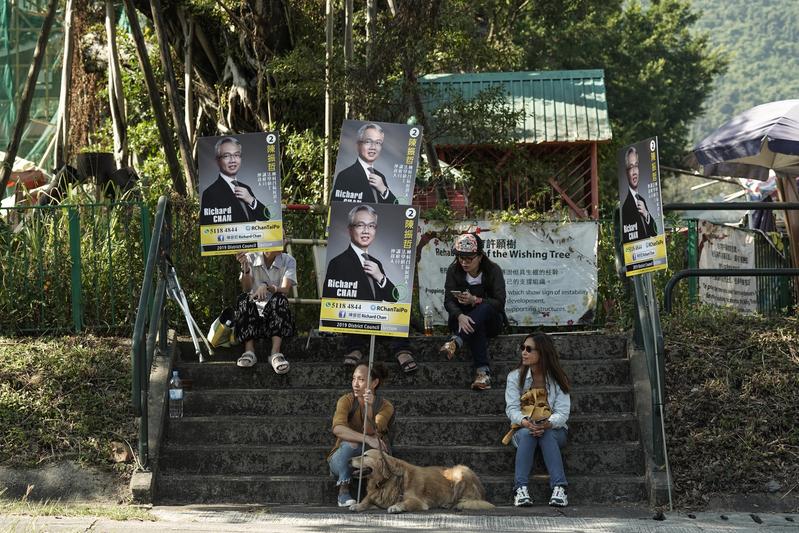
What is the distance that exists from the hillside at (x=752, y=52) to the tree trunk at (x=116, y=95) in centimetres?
9397

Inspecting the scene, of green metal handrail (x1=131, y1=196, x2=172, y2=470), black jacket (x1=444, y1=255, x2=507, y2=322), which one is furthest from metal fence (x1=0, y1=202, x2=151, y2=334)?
black jacket (x1=444, y1=255, x2=507, y2=322)

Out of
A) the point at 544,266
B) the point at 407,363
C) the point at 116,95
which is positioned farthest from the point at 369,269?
the point at 116,95

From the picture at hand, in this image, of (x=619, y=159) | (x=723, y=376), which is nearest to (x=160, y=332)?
(x=619, y=159)

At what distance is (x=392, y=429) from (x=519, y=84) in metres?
11.4

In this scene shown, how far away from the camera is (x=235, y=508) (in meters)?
8.59

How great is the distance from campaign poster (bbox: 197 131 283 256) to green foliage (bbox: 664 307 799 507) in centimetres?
364

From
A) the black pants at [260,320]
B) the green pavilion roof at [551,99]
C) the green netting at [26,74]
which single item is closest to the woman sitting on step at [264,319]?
the black pants at [260,320]

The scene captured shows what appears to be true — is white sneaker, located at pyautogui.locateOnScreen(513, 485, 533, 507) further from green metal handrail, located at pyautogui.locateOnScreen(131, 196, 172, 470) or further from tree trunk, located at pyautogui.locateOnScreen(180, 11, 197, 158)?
tree trunk, located at pyautogui.locateOnScreen(180, 11, 197, 158)

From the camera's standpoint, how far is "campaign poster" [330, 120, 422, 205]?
1018 centimetres

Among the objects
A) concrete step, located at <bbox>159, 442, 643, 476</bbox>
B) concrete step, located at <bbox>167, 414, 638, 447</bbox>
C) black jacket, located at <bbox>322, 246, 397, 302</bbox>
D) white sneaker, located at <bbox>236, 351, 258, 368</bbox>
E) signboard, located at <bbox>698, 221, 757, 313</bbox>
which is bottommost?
concrete step, located at <bbox>159, 442, 643, 476</bbox>

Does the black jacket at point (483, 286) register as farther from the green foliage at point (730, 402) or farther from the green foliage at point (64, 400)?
the green foliage at point (64, 400)

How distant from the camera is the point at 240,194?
9984 millimetres

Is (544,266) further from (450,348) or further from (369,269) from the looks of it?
(369,269)

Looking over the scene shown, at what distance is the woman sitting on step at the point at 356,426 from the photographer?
8578mm
